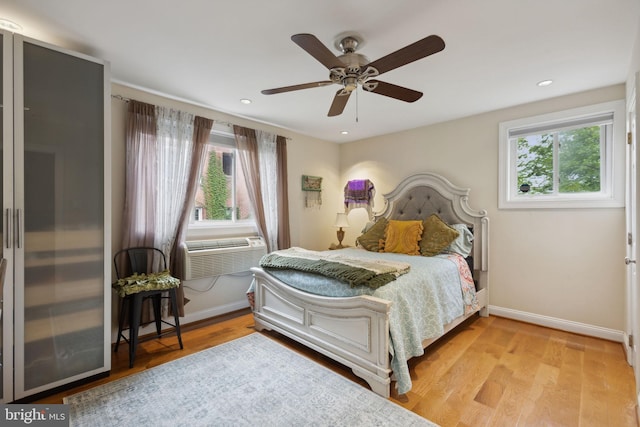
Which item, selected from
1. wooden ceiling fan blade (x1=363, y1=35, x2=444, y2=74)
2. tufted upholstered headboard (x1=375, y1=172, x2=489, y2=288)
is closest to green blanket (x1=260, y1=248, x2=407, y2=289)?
wooden ceiling fan blade (x1=363, y1=35, x2=444, y2=74)

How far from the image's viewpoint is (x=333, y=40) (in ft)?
6.56

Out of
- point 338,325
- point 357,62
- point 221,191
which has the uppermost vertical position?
point 357,62

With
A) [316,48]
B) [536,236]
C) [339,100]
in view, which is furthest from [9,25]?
[536,236]

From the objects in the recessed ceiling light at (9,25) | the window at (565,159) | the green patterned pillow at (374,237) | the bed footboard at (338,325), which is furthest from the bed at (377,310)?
the recessed ceiling light at (9,25)

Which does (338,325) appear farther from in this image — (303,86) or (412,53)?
(412,53)

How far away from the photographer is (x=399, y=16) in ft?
5.74

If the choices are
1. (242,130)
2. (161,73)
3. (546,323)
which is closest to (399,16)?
(161,73)

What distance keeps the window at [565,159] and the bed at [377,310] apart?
541 mm

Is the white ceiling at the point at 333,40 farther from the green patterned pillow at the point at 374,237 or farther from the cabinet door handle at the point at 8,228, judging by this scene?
the green patterned pillow at the point at 374,237

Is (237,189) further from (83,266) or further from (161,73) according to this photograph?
(83,266)

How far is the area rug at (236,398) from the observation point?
5.63 feet

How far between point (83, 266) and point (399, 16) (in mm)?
2666

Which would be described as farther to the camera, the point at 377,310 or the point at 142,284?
the point at 142,284

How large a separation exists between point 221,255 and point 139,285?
960 mm
